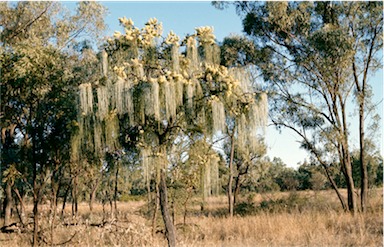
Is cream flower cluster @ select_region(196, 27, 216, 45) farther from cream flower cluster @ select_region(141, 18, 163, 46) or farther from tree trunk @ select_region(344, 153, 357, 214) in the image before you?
tree trunk @ select_region(344, 153, 357, 214)

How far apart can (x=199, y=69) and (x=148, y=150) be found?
1.36 m

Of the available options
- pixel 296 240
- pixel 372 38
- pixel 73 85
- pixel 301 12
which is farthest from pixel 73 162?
pixel 372 38

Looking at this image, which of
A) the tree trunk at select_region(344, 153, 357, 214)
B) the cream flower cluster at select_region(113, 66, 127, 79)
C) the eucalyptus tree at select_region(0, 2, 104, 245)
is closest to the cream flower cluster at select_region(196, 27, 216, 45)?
the cream flower cluster at select_region(113, 66, 127, 79)

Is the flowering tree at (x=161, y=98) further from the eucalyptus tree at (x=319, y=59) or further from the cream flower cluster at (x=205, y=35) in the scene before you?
the eucalyptus tree at (x=319, y=59)

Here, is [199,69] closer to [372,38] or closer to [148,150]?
[148,150]

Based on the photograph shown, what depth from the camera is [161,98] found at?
18.3ft

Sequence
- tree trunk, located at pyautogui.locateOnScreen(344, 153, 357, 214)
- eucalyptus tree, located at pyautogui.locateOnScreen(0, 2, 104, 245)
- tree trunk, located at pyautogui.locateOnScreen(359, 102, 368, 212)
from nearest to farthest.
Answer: eucalyptus tree, located at pyautogui.locateOnScreen(0, 2, 104, 245)
tree trunk, located at pyautogui.locateOnScreen(344, 153, 357, 214)
tree trunk, located at pyautogui.locateOnScreen(359, 102, 368, 212)

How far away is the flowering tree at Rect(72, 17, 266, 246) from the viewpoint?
5.64 m

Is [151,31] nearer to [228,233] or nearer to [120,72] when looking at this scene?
[120,72]

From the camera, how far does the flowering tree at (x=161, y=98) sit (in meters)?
5.64

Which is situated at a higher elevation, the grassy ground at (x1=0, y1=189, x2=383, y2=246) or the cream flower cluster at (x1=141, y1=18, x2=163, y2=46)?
the cream flower cluster at (x1=141, y1=18, x2=163, y2=46)

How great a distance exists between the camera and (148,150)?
236 inches

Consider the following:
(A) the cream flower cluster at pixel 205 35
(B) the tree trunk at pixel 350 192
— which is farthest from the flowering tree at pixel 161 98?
(B) the tree trunk at pixel 350 192

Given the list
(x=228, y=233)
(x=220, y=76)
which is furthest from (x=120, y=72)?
(x=228, y=233)
